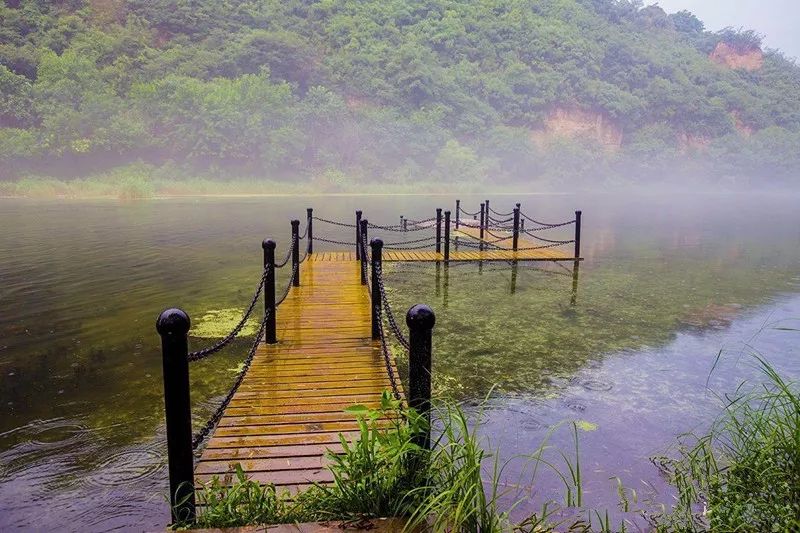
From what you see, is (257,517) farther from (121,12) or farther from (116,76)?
(121,12)

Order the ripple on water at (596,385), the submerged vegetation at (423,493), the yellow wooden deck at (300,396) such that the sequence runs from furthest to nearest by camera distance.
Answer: the ripple on water at (596,385) → the yellow wooden deck at (300,396) → the submerged vegetation at (423,493)

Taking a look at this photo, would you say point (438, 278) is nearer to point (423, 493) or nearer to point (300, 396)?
point (300, 396)

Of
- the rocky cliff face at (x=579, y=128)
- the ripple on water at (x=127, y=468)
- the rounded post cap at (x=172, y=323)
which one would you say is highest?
the rocky cliff face at (x=579, y=128)

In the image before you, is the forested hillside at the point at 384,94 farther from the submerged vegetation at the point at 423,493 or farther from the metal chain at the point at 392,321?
the submerged vegetation at the point at 423,493

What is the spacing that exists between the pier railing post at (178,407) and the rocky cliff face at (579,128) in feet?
247

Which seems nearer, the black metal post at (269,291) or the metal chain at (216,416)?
the metal chain at (216,416)

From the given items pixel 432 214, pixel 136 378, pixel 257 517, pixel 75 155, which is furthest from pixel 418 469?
pixel 75 155

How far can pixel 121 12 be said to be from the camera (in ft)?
196

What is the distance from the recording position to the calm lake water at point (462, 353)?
446 cm

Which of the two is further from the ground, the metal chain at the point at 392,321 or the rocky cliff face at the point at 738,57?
the rocky cliff face at the point at 738,57

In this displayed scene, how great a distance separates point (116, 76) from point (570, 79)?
5762 centimetres

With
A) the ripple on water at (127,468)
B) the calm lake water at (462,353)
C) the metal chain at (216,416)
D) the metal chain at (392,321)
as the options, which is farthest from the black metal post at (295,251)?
the ripple on water at (127,468)

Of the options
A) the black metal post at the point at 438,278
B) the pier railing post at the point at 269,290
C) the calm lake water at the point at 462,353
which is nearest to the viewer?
the calm lake water at the point at 462,353

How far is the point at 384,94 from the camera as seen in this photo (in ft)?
211
